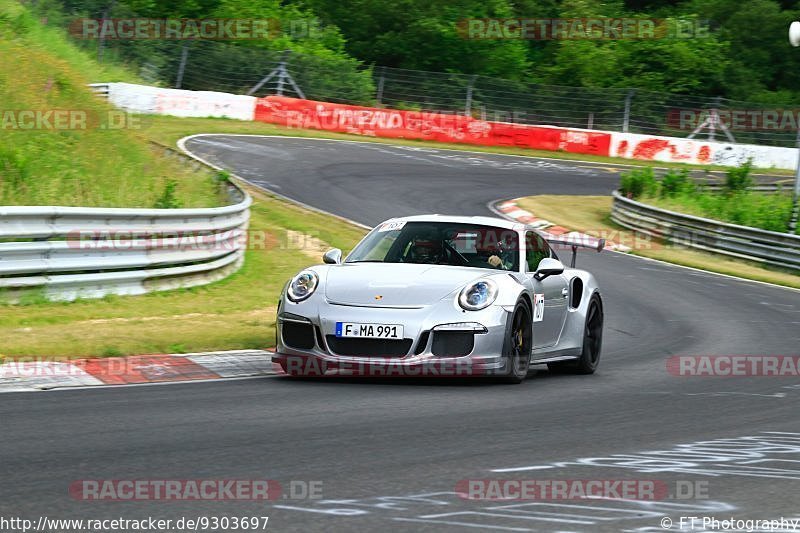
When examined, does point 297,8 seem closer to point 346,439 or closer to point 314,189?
point 314,189

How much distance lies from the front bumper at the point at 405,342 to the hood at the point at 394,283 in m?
0.08

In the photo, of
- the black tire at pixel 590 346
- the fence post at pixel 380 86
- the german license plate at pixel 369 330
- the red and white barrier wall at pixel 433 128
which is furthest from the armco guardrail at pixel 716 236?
the german license plate at pixel 369 330

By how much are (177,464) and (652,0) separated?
64.6 metres

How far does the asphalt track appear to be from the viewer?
194 inches

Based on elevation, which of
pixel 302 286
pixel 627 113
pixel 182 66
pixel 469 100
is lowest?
pixel 302 286

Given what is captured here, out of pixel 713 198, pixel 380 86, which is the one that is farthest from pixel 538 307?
pixel 380 86

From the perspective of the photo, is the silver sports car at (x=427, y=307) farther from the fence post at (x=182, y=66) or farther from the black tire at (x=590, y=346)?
the fence post at (x=182, y=66)

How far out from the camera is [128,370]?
30.4 feet

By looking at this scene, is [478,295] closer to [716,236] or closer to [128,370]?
[128,370]

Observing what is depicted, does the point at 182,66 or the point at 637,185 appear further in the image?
the point at 182,66

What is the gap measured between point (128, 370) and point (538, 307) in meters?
3.19

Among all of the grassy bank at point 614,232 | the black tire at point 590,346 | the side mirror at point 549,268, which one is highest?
the side mirror at point 549,268

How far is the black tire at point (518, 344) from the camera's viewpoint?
9172mm

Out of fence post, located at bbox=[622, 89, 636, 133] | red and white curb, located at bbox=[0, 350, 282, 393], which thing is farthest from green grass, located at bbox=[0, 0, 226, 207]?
fence post, located at bbox=[622, 89, 636, 133]
